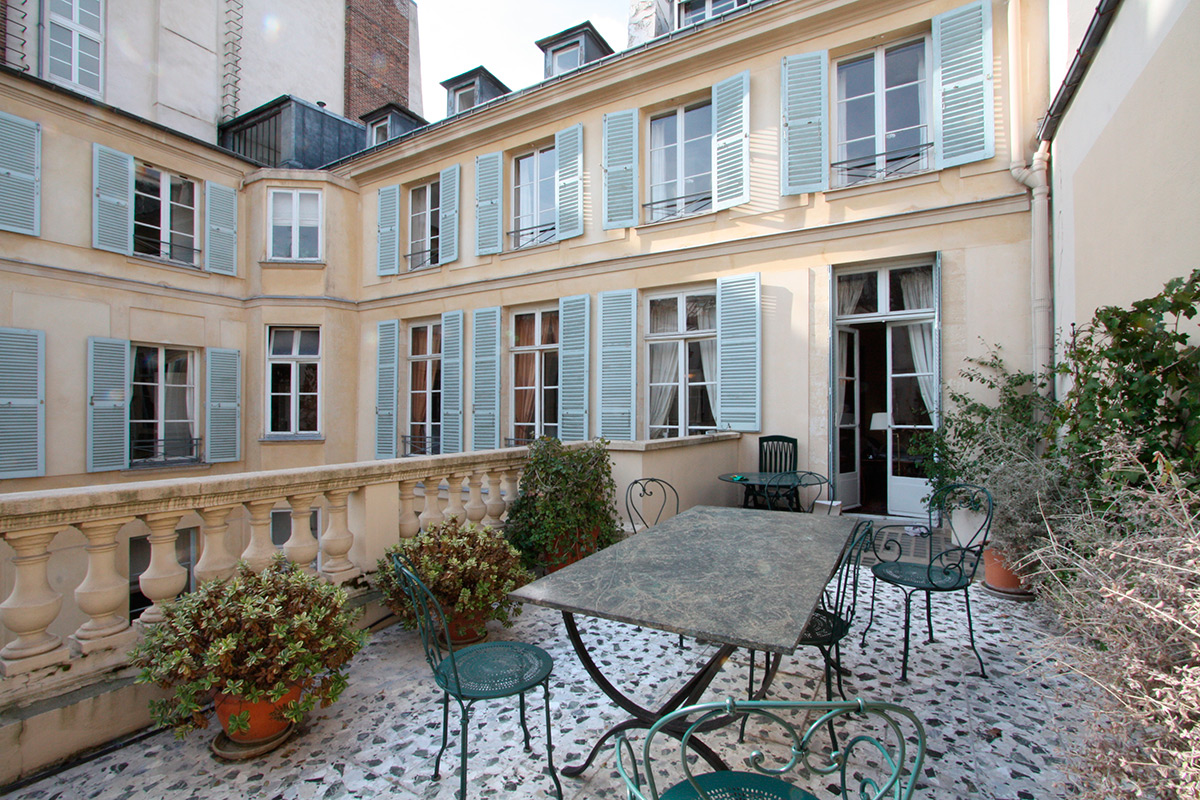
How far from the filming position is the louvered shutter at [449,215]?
344 inches

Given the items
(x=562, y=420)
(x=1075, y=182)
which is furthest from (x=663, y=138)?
(x=1075, y=182)

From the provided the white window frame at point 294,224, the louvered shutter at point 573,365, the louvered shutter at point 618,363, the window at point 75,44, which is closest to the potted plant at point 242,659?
the louvered shutter at point 618,363

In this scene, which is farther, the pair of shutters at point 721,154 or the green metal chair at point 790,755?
the pair of shutters at point 721,154

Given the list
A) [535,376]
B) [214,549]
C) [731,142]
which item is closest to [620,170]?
[731,142]

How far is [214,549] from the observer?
8.49 feet

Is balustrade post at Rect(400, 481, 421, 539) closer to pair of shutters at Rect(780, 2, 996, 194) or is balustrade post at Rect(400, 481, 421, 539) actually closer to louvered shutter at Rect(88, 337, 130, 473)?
pair of shutters at Rect(780, 2, 996, 194)

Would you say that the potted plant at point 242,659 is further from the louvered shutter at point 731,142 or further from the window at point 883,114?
the window at point 883,114

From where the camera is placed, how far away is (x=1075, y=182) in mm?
4051

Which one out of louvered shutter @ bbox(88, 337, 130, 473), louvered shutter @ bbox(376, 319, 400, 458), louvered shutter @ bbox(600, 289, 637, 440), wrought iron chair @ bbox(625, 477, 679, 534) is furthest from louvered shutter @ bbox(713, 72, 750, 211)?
louvered shutter @ bbox(88, 337, 130, 473)

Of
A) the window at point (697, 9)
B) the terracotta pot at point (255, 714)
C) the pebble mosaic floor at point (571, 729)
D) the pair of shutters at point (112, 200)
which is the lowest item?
the pebble mosaic floor at point (571, 729)

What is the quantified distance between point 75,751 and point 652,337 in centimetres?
601

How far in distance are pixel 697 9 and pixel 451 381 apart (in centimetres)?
615

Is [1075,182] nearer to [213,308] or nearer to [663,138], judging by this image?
[663,138]

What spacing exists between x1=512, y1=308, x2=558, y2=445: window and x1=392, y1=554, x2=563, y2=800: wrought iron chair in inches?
226
